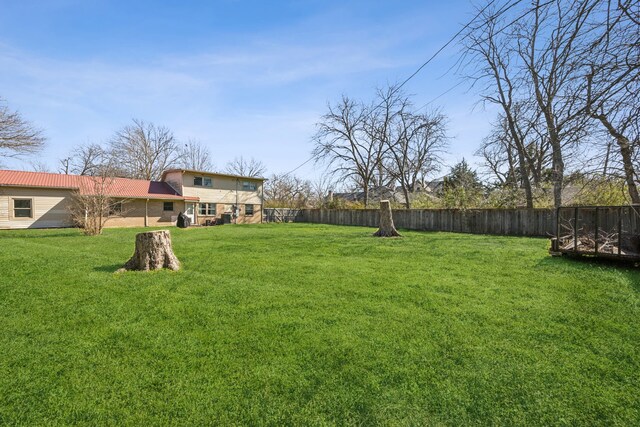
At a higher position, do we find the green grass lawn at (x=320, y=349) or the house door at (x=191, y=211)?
the house door at (x=191, y=211)

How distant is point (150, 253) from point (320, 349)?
4.51m

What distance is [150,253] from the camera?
231 inches

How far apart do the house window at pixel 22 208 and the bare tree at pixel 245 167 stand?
23641 millimetres

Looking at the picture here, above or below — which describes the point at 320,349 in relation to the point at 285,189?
below

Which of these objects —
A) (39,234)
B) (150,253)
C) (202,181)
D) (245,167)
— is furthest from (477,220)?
(245,167)

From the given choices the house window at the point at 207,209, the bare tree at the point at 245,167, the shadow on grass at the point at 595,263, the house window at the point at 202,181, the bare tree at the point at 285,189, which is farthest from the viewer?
the bare tree at the point at 245,167

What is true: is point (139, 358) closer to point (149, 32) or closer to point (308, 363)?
point (308, 363)

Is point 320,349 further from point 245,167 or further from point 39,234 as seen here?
point 245,167

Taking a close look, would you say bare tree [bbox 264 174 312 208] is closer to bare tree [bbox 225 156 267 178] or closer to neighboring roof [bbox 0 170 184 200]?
bare tree [bbox 225 156 267 178]

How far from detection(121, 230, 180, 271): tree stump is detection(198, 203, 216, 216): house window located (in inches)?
734

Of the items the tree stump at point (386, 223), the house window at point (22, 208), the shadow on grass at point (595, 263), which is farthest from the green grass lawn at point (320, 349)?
the house window at point (22, 208)

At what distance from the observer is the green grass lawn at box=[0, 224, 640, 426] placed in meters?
2.07

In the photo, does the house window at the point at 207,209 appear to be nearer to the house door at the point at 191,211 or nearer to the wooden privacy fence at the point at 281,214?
the house door at the point at 191,211

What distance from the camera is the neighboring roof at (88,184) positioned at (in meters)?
16.9
